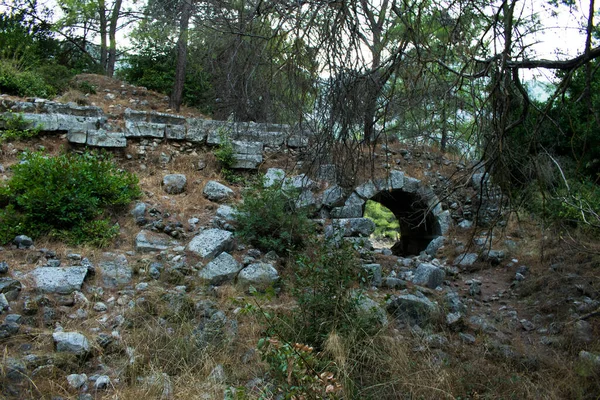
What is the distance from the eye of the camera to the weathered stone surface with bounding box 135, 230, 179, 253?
21.5 feet

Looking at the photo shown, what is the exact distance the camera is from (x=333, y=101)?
3611 mm

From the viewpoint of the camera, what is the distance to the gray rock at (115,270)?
18.6 feet

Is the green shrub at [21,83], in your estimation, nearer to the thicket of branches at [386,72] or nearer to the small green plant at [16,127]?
the small green plant at [16,127]

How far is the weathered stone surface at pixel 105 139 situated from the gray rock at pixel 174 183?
113cm

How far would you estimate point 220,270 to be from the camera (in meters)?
6.10

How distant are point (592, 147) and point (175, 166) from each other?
7.68m

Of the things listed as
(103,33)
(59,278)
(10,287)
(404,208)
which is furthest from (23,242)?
(103,33)

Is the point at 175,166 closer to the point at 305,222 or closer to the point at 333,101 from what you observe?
the point at 305,222

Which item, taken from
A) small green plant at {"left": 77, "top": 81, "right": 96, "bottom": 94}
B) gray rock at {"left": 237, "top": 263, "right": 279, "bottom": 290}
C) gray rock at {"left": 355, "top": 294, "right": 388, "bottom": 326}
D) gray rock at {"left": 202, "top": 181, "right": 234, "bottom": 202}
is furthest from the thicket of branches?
small green plant at {"left": 77, "top": 81, "right": 96, "bottom": 94}

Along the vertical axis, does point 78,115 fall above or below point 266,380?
above

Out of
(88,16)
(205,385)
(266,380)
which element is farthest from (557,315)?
(88,16)

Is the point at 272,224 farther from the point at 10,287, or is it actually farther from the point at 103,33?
the point at 103,33

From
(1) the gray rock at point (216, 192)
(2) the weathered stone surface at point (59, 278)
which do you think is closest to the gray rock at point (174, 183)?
(1) the gray rock at point (216, 192)

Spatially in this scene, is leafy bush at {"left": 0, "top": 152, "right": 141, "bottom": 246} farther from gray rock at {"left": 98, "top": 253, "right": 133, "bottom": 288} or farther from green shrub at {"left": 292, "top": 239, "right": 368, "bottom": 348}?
green shrub at {"left": 292, "top": 239, "right": 368, "bottom": 348}
